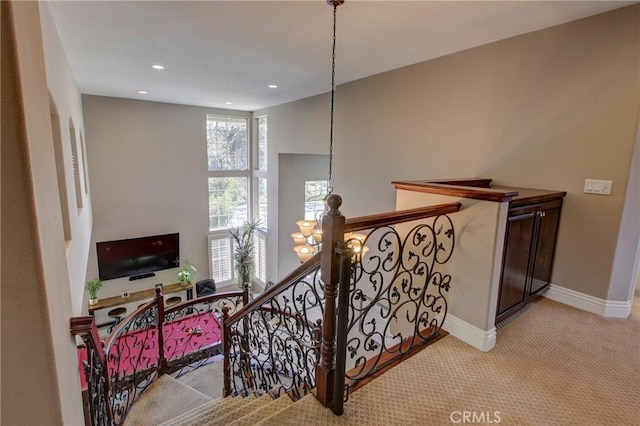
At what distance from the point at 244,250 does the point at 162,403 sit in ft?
16.9

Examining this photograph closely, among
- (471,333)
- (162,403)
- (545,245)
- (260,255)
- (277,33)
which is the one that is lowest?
(162,403)

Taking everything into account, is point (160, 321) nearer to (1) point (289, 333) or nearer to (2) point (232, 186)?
(1) point (289, 333)

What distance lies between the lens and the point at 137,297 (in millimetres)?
7660

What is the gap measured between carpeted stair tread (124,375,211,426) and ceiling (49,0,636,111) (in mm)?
3778

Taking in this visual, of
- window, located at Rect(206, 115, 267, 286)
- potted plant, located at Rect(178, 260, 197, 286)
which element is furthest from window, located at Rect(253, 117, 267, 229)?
potted plant, located at Rect(178, 260, 197, 286)

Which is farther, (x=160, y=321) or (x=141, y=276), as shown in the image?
(x=141, y=276)

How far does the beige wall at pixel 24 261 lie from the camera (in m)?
1.03

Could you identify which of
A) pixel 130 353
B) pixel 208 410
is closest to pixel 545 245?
pixel 208 410

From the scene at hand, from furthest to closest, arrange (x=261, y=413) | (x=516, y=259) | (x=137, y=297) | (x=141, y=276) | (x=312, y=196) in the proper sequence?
(x=312, y=196) < (x=141, y=276) < (x=137, y=297) < (x=516, y=259) < (x=261, y=413)

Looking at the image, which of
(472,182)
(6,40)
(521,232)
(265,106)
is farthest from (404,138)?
(265,106)

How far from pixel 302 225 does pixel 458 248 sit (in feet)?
5.95

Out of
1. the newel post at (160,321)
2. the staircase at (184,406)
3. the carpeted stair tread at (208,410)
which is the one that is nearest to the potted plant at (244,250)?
the staircase at (184,406)

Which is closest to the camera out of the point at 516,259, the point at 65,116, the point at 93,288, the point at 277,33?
the point at 516,259

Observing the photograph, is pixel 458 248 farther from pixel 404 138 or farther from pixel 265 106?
pixel 265 106
